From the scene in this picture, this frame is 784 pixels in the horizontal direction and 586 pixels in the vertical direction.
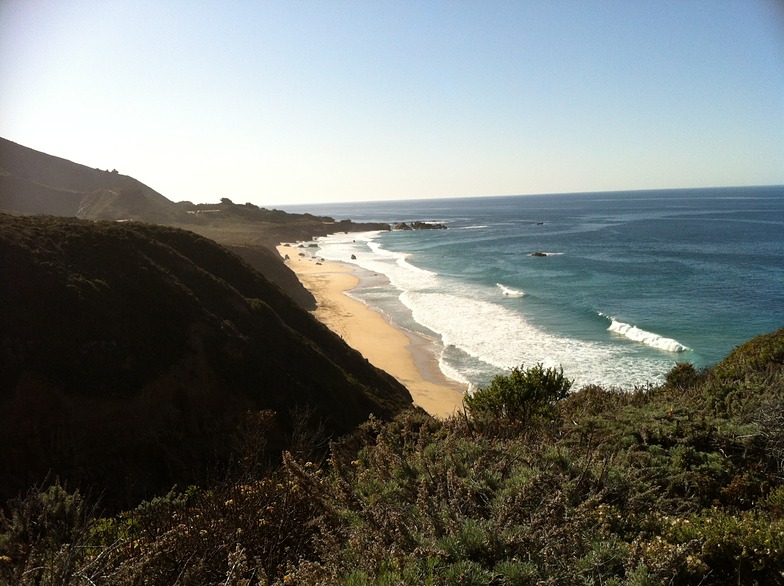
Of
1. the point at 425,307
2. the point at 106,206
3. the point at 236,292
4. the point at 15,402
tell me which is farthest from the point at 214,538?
the point at 106,206

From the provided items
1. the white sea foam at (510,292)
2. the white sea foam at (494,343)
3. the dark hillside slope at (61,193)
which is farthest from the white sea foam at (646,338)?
the dark hillside slope at (61,193)

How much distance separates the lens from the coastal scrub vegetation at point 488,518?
4.26 metres

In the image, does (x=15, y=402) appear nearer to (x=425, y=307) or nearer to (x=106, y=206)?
(x=425, y=307)

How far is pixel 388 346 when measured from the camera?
3144 cm

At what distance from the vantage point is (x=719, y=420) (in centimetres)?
822

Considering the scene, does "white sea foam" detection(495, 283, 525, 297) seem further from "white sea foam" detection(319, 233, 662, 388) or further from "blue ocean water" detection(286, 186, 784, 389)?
"white sea foam" detection(319, 233, 662, 388)

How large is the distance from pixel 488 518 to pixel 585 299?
39879 mm

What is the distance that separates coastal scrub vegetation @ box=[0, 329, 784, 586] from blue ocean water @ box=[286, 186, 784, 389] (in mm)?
16831

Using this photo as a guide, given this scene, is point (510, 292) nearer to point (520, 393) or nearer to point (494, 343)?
point (494, 343)

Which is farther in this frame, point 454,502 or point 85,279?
point 85,279

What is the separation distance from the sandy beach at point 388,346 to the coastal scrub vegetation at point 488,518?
1019cm

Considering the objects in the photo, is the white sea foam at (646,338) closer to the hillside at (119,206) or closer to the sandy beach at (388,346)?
the sandy beach at (388,346)

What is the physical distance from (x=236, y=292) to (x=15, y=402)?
10.1m

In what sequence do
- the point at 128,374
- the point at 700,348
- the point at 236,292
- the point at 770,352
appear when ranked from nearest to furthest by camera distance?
the point at 770,352
the point at 128,374
the point at 236,292
the point at 700,348
